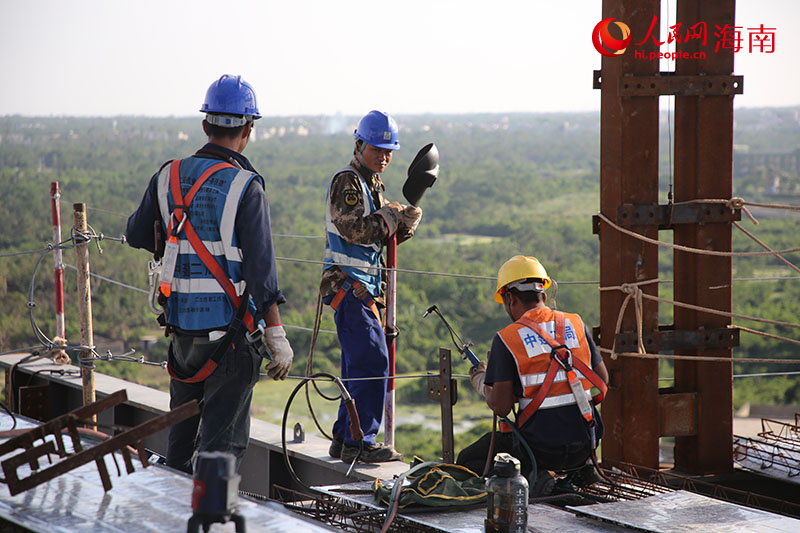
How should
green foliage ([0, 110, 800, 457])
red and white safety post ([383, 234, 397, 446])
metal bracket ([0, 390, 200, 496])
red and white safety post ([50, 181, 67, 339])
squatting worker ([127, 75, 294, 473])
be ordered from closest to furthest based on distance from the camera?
metal bracket ([0, 390, 200, 496]) → squatting worker ([127, 75, 294, 473]) → red and white safety post ([383, 234, 397, 446]) → red and white safety post ([50, 181, 67, 339]) → green foliage ([0, 110, 800, 457])

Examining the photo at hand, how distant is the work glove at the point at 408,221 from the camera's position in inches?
210

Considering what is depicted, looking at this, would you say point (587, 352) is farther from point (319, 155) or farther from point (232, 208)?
point (319, 155)

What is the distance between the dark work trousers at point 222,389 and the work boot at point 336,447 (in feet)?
4.79

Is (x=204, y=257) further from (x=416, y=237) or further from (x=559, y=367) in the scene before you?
(x=416, y=237)

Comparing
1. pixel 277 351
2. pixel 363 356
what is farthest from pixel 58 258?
pixel 277 351

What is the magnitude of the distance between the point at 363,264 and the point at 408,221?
0.35 metres

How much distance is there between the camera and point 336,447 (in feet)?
18.0

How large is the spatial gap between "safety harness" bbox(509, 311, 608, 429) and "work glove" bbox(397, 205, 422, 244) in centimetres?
139

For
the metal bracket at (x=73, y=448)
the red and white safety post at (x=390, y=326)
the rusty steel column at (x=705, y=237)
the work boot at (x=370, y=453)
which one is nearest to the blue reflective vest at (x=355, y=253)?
the red and white safety post at (x=390, y=326)

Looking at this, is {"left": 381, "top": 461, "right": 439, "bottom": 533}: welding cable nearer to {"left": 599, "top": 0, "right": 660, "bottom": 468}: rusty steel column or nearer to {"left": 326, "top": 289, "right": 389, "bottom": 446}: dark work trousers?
{"left": 326, "top": 289, "right": 389, "bottom": 446}: dark work trousers

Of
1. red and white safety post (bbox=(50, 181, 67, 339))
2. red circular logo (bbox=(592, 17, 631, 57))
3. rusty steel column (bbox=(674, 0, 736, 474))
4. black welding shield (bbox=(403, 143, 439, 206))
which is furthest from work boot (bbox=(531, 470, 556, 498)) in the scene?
red and white safety post (bbox=(50, 181, 67, 339))

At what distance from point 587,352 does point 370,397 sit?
61.6 inches

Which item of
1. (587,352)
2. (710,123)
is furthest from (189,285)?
(710,123)

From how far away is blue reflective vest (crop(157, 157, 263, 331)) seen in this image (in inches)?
153
